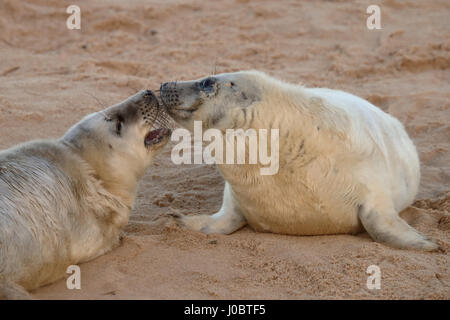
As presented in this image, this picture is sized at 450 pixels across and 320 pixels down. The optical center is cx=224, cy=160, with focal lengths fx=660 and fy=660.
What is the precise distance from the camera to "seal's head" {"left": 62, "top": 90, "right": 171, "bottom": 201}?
4.52 metres

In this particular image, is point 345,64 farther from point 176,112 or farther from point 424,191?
point 176,112

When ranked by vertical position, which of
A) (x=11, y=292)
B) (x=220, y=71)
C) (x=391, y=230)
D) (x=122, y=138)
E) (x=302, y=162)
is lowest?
(x=11, y=292)

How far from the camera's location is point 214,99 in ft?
14.8

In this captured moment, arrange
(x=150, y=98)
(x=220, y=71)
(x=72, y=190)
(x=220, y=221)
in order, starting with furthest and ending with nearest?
(x=220, y=71) < (x=220, y=221) < (x=150, y=98) < (x=72, y=190)

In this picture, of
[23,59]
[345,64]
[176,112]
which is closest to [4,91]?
[23,59]

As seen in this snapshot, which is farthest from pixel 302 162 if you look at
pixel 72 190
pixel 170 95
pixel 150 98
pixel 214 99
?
pixel 72 190

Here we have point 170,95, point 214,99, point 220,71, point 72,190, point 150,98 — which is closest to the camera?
point 72,190

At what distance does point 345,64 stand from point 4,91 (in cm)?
447

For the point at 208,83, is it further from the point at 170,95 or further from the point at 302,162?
the point at 302,162

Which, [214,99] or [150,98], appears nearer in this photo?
[214,99]

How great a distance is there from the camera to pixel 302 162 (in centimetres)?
453

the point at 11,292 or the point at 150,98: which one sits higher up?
the point at 150,98

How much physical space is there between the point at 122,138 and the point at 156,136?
0.83ft

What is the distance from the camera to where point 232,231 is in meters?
4.94
